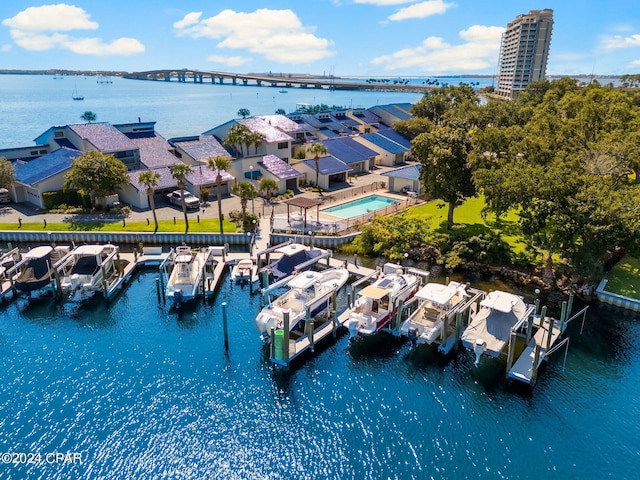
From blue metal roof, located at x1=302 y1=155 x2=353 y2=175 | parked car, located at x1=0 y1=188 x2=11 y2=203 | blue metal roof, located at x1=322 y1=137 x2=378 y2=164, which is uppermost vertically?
blue metal roof, located at x1=322 y1=137 x2=378 y2=164

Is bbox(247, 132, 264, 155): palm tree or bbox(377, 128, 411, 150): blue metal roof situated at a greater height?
bbox(247, 132, 264, 155): palm tree

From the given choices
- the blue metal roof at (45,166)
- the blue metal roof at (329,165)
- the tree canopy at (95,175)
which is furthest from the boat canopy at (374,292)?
the blue metal roof at (45,166)

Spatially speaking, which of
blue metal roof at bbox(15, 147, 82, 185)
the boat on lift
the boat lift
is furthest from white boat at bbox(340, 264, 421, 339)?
blue metal roof at bbox(15, 147, 82, 185)

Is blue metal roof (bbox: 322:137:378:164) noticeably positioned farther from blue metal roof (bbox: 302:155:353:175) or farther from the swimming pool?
the swimming pool

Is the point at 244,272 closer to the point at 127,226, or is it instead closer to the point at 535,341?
the point at 127,226

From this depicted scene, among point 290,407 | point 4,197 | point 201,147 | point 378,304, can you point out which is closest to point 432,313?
point 378,304

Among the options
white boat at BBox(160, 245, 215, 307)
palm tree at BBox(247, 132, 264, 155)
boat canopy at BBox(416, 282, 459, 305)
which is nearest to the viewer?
boat canopy at BBox(416, 282, 459, 305)

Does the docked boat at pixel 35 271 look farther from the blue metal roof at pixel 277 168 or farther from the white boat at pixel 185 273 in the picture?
the blue metal roof at pixel 277 168
